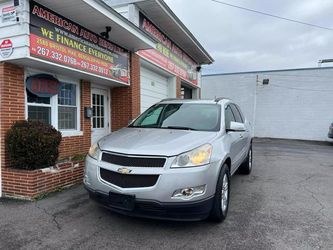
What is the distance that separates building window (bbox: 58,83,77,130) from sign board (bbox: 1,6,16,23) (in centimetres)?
209

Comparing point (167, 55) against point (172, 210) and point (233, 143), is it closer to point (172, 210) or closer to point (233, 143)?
point (233, 143)

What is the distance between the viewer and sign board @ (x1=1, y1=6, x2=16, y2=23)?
528cm

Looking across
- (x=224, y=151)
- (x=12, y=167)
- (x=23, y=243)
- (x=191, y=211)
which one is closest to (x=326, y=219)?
(x=224, y=151)

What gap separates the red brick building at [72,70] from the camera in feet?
17.4

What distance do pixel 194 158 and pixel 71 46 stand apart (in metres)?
4.26

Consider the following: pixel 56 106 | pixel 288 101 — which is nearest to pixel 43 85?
pixel 56 106

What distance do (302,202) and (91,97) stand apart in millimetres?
5770

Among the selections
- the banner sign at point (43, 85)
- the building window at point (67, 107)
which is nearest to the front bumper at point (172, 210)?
the banner sign at point (43, 85)

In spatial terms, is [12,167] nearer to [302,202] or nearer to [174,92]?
[302,202]

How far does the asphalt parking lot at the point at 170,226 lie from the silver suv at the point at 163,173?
297mm

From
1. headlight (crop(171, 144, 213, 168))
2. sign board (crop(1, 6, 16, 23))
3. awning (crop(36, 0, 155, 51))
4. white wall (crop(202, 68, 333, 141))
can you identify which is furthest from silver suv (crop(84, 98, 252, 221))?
white wall (crop(202, 68, 333, 141))

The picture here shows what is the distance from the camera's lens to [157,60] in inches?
433

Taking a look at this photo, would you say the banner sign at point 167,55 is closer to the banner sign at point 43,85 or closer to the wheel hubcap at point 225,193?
the banner sign at point 43,85

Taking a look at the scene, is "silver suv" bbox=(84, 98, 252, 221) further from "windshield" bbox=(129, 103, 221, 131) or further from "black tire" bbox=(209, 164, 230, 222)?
"windshield" bbox=(129, 103, 221, 131)
